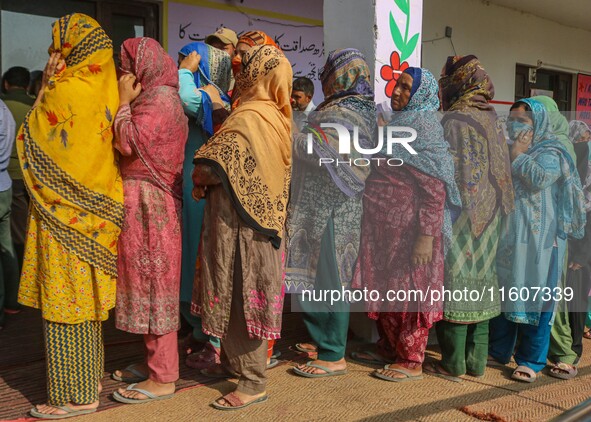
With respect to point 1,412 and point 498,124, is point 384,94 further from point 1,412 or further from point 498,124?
point 1,412

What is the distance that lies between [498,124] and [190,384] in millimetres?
2307

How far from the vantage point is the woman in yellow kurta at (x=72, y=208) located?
2.66m

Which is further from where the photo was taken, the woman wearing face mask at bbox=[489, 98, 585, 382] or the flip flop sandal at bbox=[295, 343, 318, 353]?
the flip flop sandal at bbox=[295, 343, 318, 353]

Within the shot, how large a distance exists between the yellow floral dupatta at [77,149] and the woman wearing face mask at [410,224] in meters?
1.46

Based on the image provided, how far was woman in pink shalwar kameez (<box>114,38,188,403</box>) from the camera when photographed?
2.87 meters

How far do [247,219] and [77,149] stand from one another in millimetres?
804

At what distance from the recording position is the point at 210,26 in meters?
6.23

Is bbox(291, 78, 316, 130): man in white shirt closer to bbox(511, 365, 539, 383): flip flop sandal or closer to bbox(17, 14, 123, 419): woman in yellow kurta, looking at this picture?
bbox(17, 14, 123, 419): woman in yellow kurta

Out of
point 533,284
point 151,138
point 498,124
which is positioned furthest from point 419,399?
point 151,138

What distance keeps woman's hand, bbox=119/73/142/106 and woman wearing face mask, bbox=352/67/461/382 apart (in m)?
1.39

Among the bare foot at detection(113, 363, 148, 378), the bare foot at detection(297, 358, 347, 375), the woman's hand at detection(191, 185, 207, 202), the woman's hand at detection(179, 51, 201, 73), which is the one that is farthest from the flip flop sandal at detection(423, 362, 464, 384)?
the woman's hand at detection(179, 51, 201, 73)

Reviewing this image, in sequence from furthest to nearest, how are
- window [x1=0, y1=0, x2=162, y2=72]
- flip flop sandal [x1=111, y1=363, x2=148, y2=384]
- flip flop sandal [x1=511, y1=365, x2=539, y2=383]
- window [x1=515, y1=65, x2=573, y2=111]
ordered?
window [x1=515, y1=65, x2=573, y2=111] < window [x1=0, y1=0, x2=162, y2=72] < flip flop sandal [x1=511, y1=365, x2=539, y2=383] < flip flop sandal [x1=111, y1=363, x2=148, y2=384]

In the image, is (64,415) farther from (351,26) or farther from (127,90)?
(351,26)

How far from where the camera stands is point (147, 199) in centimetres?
288
